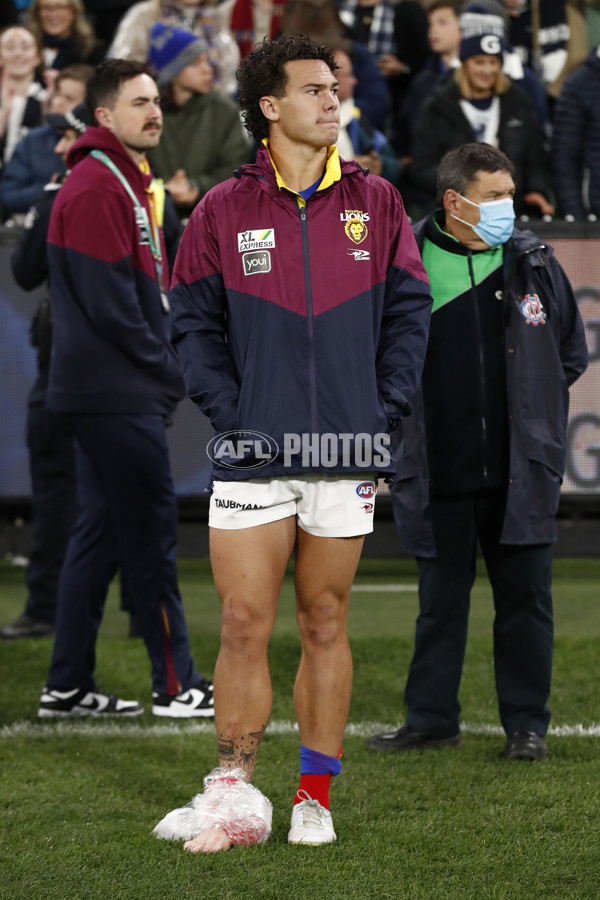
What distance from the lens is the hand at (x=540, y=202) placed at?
8.79m

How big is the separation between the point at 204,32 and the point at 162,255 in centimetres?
488

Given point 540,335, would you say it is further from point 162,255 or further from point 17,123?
point 17,123

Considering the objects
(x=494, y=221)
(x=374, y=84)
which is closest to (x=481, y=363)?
(x=494, y=221)

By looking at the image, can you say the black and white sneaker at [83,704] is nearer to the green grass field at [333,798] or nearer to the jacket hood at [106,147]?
the green grass field at [333,798]

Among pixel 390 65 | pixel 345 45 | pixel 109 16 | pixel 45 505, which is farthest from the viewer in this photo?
pixel 109 16

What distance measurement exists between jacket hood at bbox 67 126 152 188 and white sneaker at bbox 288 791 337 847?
Answer: 8.53 feet

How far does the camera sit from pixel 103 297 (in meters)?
5.14

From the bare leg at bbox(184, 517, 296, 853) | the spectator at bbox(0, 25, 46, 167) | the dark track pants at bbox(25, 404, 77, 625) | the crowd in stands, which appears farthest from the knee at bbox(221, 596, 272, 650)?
the spectator at bbox(0, 25, 46, 167)

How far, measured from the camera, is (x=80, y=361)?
5.25 metres

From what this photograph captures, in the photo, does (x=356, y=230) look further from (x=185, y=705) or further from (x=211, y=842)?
(x=185, y=705)

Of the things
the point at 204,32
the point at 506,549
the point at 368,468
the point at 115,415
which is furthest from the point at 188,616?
the point at 204,32

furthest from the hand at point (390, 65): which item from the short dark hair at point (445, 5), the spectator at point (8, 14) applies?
the spectator at point (8, 14)

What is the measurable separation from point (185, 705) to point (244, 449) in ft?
6.50

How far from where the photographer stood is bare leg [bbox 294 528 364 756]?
12.4 feet
